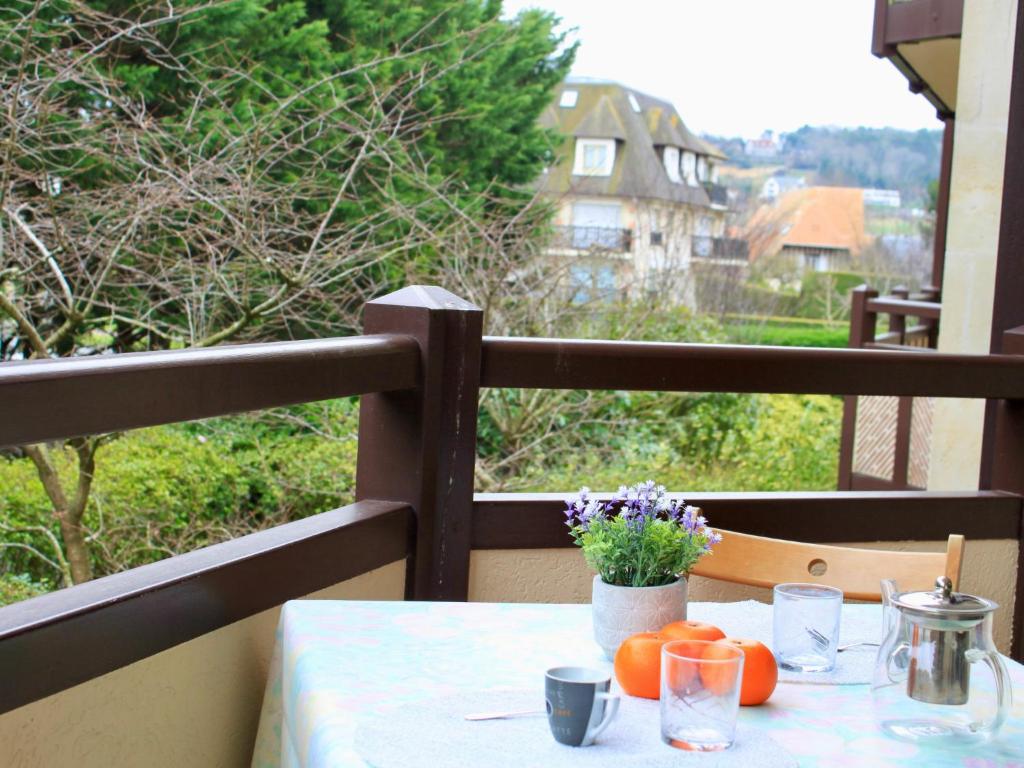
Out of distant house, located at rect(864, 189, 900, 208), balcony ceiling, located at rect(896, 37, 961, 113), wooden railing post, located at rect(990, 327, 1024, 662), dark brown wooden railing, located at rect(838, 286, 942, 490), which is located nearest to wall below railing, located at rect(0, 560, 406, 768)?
wooden railing post, located at rect(990, 327, 1024, 662)

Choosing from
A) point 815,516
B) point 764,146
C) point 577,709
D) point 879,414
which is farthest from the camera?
point 764,146

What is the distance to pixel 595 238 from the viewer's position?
34.2 ft

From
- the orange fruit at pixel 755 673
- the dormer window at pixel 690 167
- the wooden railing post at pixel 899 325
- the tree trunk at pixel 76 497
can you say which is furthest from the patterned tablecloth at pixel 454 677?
the dormer window at pixel 690 167

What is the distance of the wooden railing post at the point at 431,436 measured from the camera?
2.20 m

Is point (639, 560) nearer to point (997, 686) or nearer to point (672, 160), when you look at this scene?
point (997, 686)

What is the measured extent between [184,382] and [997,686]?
1.10 meters

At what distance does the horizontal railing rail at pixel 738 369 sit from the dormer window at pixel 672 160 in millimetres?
23221

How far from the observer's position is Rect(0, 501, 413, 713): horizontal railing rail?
1.48 meters

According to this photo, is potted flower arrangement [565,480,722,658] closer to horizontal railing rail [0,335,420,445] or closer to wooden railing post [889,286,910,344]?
horizontal railing rail [0,335,420,445]

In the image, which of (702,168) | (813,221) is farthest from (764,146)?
(702,168)

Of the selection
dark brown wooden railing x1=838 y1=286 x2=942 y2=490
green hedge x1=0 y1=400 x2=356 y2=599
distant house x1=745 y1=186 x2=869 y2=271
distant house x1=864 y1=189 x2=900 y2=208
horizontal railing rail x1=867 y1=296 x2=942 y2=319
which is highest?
distant house x1=864 y1=189 x2=900 y2=208

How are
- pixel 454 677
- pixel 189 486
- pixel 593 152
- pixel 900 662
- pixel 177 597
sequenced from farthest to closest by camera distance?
1. pixel 593 152
2. pixel 189 486
3. pixel 177 597
4. pixel 454 677
5. pixel 900 662

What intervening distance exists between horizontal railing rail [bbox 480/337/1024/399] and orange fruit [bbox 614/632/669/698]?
94 cm

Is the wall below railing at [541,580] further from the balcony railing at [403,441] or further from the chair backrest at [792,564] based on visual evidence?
the chair backrest at [792,564]
